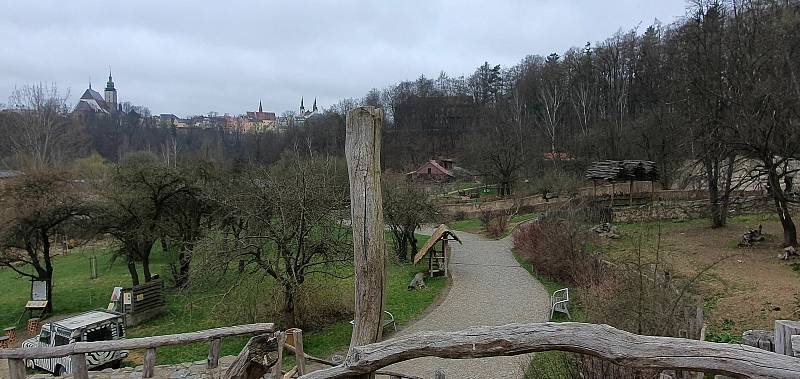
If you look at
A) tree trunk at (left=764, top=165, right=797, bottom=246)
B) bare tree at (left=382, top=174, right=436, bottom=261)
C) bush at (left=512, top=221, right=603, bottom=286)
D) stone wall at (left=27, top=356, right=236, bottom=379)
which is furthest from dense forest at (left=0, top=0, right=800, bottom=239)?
stone wall at (left=27, top=356, right=236, bottom=379)

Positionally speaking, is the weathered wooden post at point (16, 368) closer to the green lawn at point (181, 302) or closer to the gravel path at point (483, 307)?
the green lawn at point (181, 302)

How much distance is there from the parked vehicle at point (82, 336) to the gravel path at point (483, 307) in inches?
213

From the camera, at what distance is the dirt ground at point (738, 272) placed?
10.4 m

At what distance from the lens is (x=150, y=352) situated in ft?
22.1

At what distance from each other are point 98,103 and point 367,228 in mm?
119106

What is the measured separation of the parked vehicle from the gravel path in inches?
213

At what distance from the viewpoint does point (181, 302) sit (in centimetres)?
1573

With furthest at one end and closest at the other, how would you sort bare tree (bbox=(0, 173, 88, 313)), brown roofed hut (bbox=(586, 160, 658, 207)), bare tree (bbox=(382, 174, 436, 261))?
1. brown roofed hut (bbox=(586, 160, 658, 207))
2. bare tree (bbox=(382, 174, 436, 261))
3. bare tree (bbox=(0, 173, 88, 313))

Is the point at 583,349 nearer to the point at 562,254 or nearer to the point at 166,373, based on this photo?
the point at 166,373

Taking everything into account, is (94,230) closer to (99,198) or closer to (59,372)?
(99,198)

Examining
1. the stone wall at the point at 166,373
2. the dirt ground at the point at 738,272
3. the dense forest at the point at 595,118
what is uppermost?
the dense forest at the point at 595,118

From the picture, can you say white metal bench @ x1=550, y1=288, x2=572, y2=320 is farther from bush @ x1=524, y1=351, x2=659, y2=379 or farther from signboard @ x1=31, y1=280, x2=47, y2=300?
signboard @ x1=31, y1=280, x2=47, y2=300

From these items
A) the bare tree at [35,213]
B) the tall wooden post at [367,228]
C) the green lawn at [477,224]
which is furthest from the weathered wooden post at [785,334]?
the green lawn at [477,224]

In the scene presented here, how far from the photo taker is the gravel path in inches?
367
